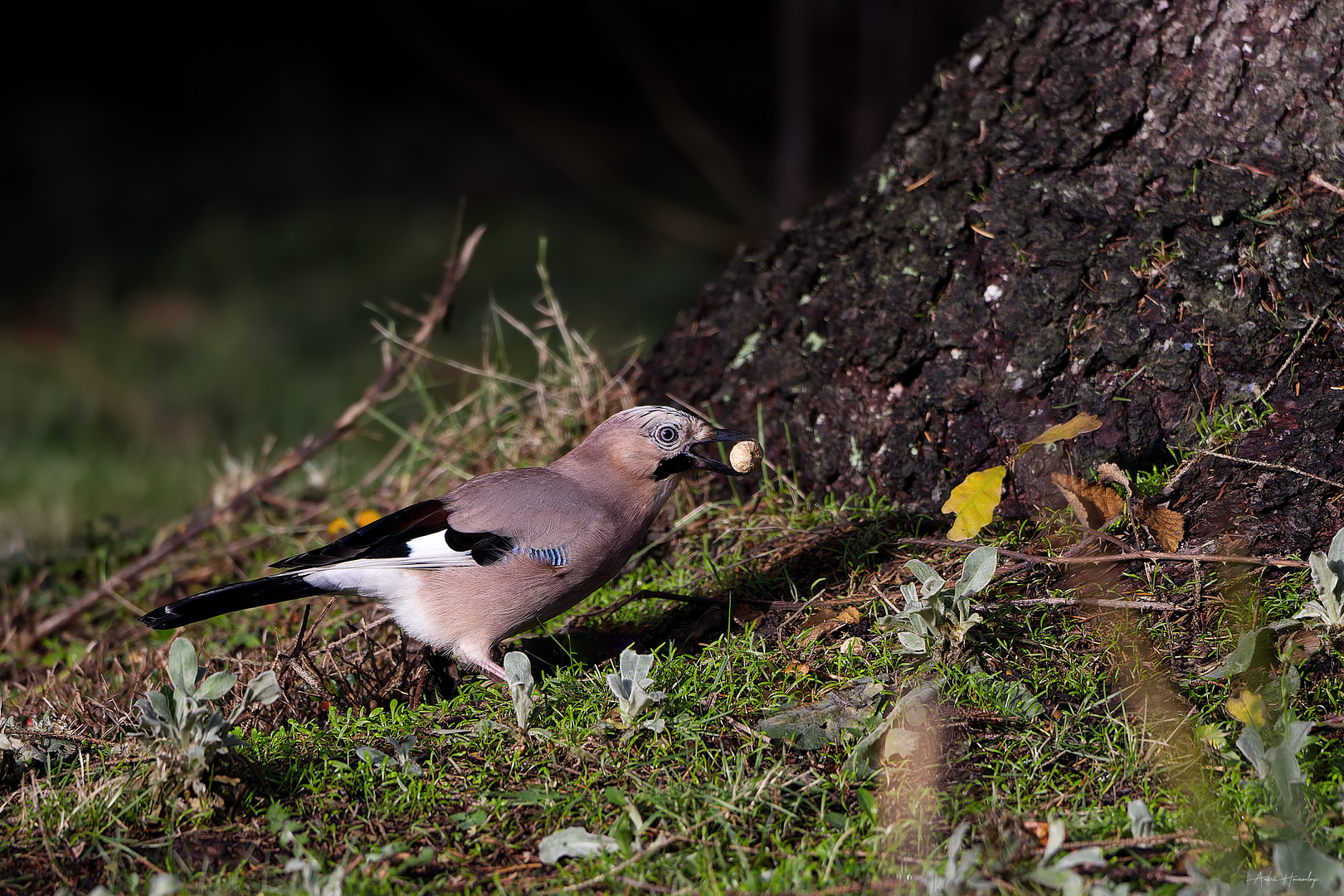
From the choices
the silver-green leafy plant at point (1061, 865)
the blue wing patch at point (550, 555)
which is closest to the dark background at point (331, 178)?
the blue wing patch at point (550, 555)

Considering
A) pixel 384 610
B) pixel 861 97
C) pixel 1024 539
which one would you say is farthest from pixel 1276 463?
pixel 861 97

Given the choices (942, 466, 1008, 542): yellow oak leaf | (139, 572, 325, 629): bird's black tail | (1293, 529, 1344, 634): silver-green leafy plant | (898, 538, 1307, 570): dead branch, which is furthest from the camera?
(139, 572, 325, 629): bird's black tail

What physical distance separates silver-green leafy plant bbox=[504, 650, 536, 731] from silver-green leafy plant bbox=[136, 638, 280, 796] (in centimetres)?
59

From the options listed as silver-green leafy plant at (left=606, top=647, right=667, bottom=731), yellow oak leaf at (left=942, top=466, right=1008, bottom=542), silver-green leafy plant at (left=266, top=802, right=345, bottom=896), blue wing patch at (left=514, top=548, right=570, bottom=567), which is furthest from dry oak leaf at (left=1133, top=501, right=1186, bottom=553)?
silver-green leafy plant at (left=266, top=802, right=345, bottom=896)

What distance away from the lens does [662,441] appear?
361 centimetres

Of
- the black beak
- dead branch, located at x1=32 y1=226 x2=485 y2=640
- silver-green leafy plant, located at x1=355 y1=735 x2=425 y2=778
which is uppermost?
dead branch, located at x1=32 y1=226 x2=485 y2=640

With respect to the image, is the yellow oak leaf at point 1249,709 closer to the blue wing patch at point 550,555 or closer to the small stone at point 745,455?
the small stone at point 745,455

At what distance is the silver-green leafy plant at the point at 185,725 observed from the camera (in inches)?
94.7

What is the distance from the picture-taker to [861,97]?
29.3ft

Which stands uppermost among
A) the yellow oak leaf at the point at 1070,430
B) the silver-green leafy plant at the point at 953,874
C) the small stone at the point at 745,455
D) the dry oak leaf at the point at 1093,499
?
the small stone at the point at 745,455

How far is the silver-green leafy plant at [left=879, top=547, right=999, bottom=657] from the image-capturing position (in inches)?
105

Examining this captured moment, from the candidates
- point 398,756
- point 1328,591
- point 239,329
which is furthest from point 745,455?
point 239,329

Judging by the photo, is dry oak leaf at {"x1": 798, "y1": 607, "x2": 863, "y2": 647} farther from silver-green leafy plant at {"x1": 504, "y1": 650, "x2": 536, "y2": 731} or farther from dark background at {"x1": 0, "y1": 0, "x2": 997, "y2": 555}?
dark background at {"x1": 0, "y1": 0, "x2": 997, "y2": 555}

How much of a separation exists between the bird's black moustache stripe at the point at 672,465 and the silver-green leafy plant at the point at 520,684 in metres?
0.99
